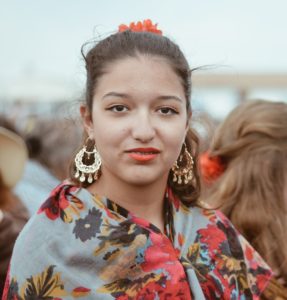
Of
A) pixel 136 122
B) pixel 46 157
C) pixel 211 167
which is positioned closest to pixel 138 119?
pixel 136 122

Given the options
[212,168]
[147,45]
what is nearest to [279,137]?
[212,168]

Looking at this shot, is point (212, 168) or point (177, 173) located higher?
point (177, 173)

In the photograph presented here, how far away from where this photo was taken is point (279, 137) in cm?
305

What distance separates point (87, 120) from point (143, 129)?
30 centimetres

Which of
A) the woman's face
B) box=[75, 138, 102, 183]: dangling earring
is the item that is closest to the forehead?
the woman's face

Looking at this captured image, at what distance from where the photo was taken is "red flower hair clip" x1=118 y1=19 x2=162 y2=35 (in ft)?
7.87

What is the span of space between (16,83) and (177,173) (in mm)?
17405

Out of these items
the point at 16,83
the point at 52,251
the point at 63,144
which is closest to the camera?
the point at 52,251

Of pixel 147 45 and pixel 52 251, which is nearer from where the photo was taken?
pixel 52 251

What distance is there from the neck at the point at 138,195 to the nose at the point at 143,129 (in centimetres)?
20

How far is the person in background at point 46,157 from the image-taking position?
16.2 feet

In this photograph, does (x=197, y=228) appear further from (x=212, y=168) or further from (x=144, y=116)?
(x=212, y=168)

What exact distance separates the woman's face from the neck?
0.05m

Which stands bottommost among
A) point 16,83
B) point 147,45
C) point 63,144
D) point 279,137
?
point 16,83
